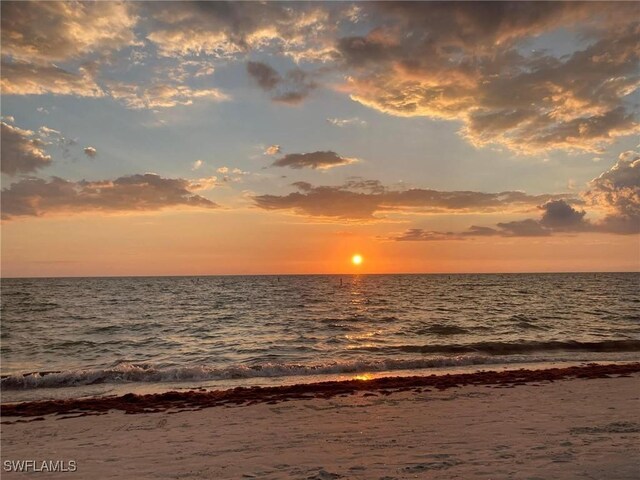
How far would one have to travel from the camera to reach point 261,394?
14.7 m

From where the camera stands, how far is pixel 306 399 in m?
13.8

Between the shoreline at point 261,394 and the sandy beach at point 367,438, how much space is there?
0.46 metres

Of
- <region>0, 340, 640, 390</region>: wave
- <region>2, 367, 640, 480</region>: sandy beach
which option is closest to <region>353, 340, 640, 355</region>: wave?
<region>0, 340, 640, 390</region>: wave

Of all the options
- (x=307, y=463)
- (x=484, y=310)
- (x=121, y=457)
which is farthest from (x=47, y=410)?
(x=484, y=310)

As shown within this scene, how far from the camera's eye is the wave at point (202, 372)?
18531 millimetres

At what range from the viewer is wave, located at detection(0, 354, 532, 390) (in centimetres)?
1853

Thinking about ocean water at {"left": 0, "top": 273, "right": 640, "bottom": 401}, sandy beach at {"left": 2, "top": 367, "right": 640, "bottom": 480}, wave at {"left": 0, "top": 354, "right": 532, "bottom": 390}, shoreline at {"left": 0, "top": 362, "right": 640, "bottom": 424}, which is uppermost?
sandy beach at {"left": 2, "top": 367, "right": 640, "bottom": 480}

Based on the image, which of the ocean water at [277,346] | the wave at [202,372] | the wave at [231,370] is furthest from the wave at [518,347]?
the wave at [202,372]

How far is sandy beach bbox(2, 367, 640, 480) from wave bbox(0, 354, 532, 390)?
6.20 m

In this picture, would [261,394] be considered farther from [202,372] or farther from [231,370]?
[202,372]

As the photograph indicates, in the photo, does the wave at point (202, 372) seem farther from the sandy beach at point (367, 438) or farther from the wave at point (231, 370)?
the sandy beach at point (367, 438)

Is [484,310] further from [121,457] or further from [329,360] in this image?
[121,457]

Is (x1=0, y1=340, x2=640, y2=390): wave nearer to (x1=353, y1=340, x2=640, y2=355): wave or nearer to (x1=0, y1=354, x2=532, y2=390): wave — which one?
(x1=0, y1=354, x2=532, y2=390): wave

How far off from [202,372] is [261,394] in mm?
6057
